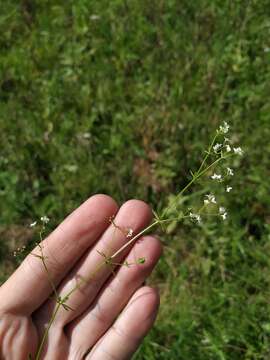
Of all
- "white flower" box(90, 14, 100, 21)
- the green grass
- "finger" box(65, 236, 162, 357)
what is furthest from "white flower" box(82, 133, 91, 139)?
"finger" box(65, 236, 162, 357)

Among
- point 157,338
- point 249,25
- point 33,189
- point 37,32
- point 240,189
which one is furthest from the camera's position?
point 37,32

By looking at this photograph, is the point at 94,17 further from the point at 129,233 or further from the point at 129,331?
the point at 129,331

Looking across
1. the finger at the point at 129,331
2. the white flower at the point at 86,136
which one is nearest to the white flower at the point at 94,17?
the white flower at the point at 86,136

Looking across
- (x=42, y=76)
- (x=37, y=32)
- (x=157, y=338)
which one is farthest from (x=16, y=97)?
(x=157, y=338)

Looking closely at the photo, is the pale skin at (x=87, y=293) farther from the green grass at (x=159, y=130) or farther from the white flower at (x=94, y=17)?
the white flower at (x=94, y=17)

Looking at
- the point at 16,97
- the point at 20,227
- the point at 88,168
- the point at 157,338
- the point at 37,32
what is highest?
the point at 37,32

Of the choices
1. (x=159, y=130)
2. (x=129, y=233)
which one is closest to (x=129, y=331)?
(x=129, y=233)

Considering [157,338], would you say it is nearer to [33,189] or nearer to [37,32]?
[33,189]
